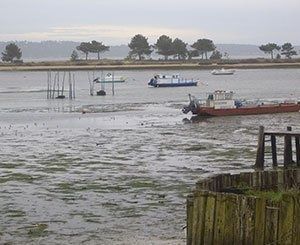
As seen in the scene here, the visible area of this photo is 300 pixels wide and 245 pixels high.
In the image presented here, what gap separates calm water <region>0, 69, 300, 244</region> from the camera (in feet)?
66.7

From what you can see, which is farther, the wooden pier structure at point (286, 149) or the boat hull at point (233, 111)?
the boat hull at point (233, 111)

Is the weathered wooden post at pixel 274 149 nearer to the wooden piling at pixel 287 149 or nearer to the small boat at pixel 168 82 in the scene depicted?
the wooden piling at pixel 287 149

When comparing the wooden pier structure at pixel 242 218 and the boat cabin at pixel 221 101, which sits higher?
the wooden pier structure at pixel 242 218

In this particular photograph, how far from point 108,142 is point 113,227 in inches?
857

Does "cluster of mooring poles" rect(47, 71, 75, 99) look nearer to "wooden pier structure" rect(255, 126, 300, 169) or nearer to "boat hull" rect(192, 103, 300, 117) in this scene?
"boat hull" rect(192, 103, 300, 117)

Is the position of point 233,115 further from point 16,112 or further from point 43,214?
point 43,214

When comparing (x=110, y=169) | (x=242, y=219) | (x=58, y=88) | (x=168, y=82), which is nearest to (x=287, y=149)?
(x=110, y=169)

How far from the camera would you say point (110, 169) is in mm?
31250

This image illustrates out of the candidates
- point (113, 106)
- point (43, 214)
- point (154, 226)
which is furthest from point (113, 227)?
point (113, 106)

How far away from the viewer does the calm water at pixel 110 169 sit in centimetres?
2033

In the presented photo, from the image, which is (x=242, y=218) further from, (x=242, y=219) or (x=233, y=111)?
(x=233, y=111)

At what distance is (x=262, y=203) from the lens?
14.0 meters

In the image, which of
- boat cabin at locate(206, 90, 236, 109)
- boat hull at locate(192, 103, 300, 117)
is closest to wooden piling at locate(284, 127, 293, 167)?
boat hull at locate(192, 103, 300, 117)

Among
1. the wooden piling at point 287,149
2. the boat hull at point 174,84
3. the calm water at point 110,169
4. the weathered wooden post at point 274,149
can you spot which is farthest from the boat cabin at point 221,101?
the boat hull at point 174,84
